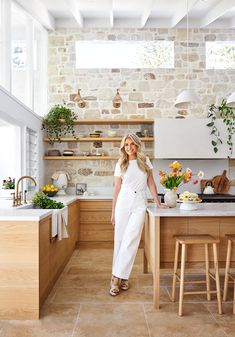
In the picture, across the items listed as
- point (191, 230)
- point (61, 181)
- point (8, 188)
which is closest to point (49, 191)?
point (61, 181)

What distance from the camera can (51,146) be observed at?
650 cm

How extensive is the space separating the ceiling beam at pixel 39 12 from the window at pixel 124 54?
656 millimetres

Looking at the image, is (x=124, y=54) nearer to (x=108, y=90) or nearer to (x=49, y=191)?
(x=108, y=90)

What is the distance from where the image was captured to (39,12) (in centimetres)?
554

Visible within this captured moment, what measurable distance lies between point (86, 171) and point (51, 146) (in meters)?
0.82

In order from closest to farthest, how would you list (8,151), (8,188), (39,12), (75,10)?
(8,188), (8,151), (39,12), (75,10)

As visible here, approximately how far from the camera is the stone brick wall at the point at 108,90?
6.54 m

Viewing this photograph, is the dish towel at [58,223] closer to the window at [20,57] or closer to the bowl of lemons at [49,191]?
the bowl of lemons at [49,191]

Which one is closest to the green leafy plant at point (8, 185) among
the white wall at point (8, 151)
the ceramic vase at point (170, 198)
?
the white wall at point (8, 151)

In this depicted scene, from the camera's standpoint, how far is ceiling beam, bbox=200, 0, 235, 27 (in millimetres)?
5289

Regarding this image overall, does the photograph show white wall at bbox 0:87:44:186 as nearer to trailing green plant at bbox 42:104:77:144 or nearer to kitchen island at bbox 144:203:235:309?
trailing green plant at bbox 42:104:77:144

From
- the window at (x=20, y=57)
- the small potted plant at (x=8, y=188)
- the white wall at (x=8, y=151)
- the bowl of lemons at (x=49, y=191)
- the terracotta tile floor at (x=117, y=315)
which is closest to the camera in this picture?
the terracotta tile floor at (x=117, y=315)

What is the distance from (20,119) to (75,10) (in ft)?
7.28

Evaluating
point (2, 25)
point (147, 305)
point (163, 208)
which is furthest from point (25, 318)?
point (2, 25)
